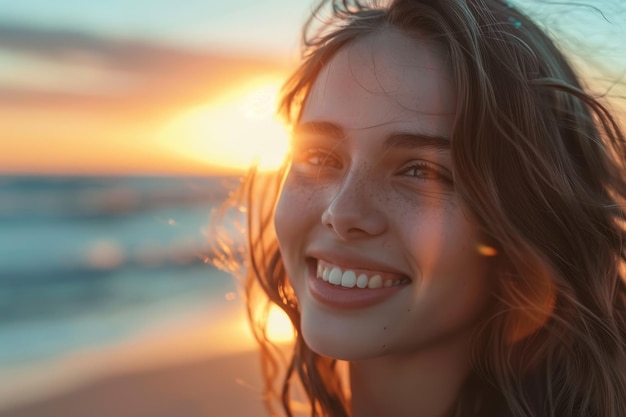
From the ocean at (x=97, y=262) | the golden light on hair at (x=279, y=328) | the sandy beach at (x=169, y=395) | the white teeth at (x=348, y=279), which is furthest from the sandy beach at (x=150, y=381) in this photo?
the white teeth at (x=348, y=279)

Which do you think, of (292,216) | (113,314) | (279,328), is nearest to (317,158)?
(292,216)

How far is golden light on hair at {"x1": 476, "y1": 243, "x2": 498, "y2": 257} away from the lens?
6.42 ft

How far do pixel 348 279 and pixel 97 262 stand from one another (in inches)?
347

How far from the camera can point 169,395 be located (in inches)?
211

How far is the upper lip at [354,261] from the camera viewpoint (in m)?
1.92

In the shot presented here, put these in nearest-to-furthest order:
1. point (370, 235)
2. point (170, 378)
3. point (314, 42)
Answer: point (370, 235) < point (314, 42) < point (170, 378)

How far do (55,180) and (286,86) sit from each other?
13.6 metres

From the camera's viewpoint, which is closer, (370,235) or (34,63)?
(370,235)

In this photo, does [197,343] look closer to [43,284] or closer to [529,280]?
[43,284]

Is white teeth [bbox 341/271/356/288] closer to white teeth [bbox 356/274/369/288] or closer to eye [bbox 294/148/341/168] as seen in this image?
white teeth [bbox 356/274/369/288]

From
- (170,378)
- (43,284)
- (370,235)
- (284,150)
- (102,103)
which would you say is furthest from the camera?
(102,103)

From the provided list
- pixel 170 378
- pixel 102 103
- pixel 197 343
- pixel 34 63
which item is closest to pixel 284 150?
pixel 170 378

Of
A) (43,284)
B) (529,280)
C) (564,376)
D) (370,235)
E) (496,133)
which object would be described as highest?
(496,133)

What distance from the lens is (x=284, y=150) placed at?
2.65 m
